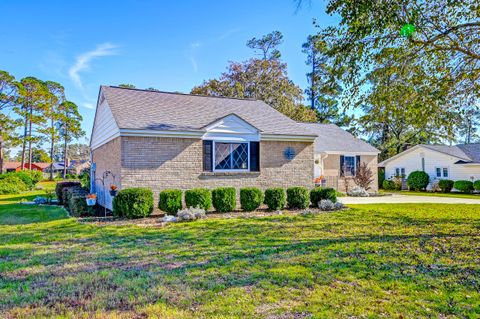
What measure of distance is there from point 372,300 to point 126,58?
55.0 ft

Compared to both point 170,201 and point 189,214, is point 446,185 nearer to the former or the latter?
point 189,214

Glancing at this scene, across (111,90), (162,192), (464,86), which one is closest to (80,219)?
(162,192)

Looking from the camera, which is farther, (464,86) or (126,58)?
(126,58)

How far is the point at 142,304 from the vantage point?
3.76 metres

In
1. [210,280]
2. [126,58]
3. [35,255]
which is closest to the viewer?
[210,280]

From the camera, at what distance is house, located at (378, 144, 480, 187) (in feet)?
78.5

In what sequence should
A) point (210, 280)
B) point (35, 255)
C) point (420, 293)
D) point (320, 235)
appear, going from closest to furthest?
point (420, 293) < point (210, 280) < point (35, 255) < point (320, 235)

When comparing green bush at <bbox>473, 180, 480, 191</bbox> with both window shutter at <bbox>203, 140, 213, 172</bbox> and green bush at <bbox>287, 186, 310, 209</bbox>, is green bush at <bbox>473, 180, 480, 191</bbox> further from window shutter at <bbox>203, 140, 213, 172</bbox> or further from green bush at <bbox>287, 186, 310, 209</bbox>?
window shutter at <bbox>203, 140, 213, 172</bbox>

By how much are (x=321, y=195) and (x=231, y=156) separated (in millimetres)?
4035

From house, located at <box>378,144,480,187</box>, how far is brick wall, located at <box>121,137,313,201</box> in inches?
692

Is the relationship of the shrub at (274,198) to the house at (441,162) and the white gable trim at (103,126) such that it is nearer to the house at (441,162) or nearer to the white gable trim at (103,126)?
the white gable trim at (103,126)

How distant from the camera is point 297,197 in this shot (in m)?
12.2

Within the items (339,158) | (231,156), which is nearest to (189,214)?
(231,156)

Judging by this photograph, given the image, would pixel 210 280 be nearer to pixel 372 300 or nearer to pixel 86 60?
pixel 372 300
